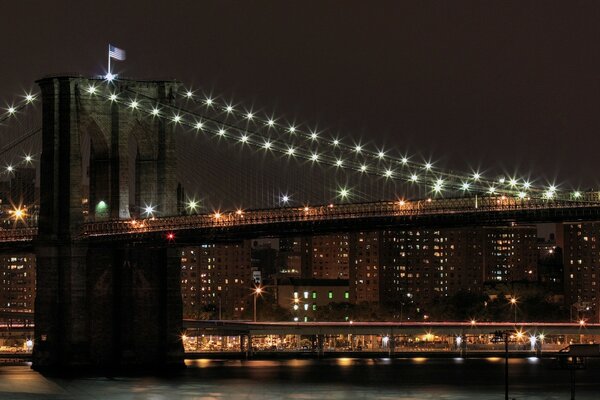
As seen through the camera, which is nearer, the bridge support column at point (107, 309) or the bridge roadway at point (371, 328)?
the bridge support column at point (107, 309)

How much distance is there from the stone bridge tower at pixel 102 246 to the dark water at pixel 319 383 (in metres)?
3.50

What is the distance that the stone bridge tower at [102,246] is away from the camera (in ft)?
347

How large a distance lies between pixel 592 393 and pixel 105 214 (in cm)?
3458

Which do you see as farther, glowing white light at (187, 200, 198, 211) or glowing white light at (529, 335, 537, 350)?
glowing white light at (529, 335, 537, 350)

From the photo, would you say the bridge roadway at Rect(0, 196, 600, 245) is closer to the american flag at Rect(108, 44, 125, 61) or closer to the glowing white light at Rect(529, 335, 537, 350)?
the american flag at Rect(108, 44, 125, 61)

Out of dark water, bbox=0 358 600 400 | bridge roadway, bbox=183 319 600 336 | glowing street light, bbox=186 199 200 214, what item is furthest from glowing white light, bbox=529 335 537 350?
glowing street light, bbox=186 199 200 214

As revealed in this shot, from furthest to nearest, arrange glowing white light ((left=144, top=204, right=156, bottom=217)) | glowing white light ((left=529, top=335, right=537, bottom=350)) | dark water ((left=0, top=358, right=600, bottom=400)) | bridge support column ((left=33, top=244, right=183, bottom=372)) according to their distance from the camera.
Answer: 1. glowing white light ((left=529, top=335, right=537, bottom=350))
2. glowing white light ((left=144, top=204, right=156, bottom=217))
3. bridge support column ((left=33, top=244, right=183, bottom=372))
4. dark water ((left=0, top=358, right=600, bottom=400))

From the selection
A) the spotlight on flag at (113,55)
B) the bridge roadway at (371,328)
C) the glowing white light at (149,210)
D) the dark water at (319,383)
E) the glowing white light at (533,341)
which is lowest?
the dark water at (319,383)

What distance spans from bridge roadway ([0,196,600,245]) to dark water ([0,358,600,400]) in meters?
8.78

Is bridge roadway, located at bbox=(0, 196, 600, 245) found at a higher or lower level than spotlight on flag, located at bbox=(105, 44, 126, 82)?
lower

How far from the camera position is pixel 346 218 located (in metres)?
100

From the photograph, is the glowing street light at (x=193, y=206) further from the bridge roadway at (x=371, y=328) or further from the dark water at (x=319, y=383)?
the bridge roadway at (x=371, y=328)

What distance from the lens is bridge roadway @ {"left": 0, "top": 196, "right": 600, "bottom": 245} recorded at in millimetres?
95312

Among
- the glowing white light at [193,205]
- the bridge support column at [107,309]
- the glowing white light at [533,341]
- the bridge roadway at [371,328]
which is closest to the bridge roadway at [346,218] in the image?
the bridge support column at [107,309]
